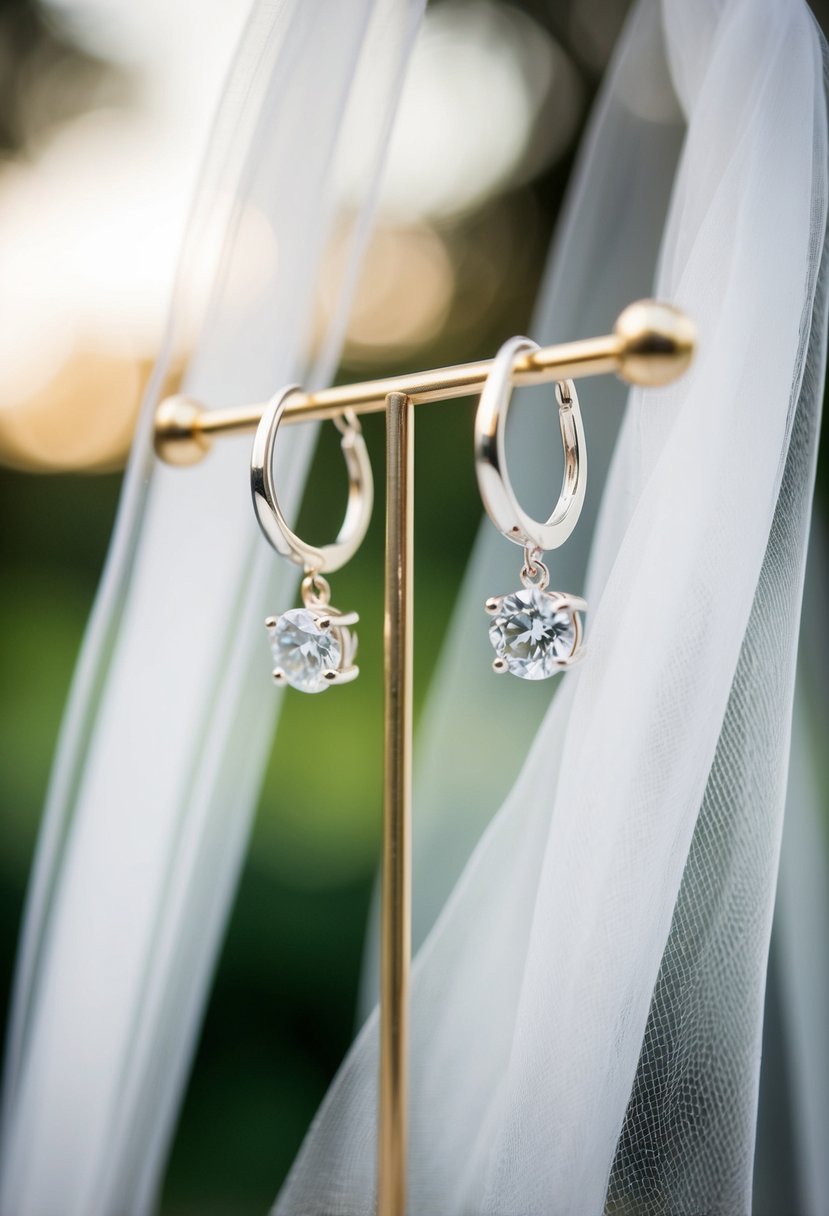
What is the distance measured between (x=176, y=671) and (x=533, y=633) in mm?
352

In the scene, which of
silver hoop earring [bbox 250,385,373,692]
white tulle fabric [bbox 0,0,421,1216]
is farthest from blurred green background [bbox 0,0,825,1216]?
silver hoop earring [bbox 250,385,373,692]

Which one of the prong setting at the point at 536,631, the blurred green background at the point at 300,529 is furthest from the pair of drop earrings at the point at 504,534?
the blurred green background at the point at 300,529

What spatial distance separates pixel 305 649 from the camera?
19.2 inches

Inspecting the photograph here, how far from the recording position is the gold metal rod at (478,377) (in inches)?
15.5

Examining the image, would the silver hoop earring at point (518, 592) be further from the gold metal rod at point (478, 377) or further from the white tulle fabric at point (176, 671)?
the white tulle fabric at point (176, 671)

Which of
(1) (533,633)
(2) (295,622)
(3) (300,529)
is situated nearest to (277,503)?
(2) (295,622)

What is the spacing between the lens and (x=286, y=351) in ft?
2.15

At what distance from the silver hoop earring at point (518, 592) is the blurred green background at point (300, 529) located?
2.89ft

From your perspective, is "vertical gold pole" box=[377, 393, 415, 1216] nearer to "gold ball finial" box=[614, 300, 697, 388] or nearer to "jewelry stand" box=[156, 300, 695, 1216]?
"jewelry stand" box=[156, 300, 695, 1216]

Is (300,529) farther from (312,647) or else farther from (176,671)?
(312,647)

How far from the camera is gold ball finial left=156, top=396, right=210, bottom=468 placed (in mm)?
549

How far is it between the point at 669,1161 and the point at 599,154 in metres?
0.78

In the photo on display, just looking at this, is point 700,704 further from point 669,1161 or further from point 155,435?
point 155,435

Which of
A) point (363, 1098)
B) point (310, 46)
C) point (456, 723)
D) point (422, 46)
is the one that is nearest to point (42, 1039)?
point (363, 1098)
